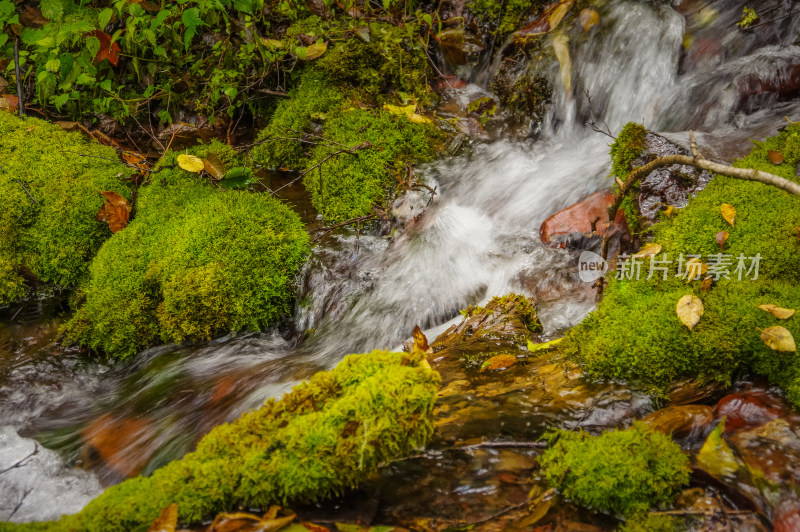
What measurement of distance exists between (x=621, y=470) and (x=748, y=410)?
73 cm

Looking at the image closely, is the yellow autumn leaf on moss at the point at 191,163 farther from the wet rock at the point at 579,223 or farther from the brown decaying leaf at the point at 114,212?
the wet rock at the point at 579,223

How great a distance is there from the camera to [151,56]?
5.82 metres

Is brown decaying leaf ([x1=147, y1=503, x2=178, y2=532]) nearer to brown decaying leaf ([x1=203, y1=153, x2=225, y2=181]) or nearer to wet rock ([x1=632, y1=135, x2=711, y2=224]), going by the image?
wet rock ([x1=632, y1=135, x2=711, y2=224])

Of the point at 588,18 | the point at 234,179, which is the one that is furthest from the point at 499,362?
the point at 588,18

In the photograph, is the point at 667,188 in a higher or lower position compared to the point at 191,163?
lower

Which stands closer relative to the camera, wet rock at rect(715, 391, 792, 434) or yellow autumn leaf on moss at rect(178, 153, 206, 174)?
wet rock at rect(715, 391, 792, 434)

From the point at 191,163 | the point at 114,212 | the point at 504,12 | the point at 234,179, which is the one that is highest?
the point at 504,12

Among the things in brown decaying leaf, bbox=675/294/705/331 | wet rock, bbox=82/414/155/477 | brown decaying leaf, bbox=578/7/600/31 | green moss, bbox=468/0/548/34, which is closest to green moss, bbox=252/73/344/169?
green moss, bbox=468/0/548/34

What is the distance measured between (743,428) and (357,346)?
2.32m

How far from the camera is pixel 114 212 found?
4.34m

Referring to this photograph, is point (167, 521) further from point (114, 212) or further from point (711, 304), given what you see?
point (114, 212)

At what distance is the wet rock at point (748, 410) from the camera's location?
81.7 inches

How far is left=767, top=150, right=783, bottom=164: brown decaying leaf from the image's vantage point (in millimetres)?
3078

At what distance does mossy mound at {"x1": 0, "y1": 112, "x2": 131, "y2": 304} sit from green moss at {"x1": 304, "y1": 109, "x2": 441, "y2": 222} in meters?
1.74
